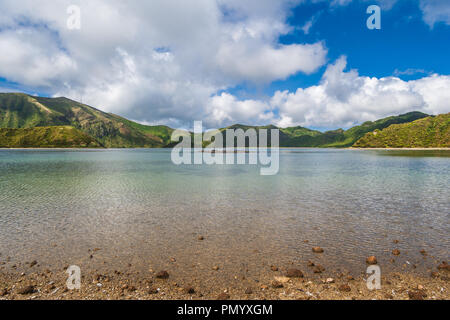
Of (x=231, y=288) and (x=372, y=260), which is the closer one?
(x=231, y=288)

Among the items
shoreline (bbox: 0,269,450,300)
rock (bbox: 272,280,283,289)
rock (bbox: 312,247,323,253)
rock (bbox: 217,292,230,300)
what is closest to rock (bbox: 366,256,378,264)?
shoreline (bbox: 0,269,450,300)

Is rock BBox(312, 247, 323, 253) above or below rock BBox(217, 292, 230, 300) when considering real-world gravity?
above

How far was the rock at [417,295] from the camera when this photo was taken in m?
9.12

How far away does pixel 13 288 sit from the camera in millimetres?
9812

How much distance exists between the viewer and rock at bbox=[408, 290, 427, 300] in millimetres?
9117

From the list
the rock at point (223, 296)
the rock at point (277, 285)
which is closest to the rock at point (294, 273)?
the rock at point (277, 285)

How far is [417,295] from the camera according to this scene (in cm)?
920

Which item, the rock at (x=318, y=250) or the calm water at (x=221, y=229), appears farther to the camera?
the rock at (x=318, y=250)

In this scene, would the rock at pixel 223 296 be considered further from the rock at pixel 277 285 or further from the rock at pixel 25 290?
the rock at pixel 25 290

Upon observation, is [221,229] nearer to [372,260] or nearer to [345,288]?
[345,288]

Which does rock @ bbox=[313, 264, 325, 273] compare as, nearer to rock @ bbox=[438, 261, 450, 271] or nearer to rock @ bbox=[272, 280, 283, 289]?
rock @ bbox=[272, 280, 283, 289]

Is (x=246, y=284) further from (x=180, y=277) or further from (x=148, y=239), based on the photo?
(x=148, y=239)

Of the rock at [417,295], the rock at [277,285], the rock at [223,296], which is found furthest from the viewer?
the rock at [277,285]

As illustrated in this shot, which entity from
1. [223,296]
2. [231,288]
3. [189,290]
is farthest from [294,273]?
[189,290]
